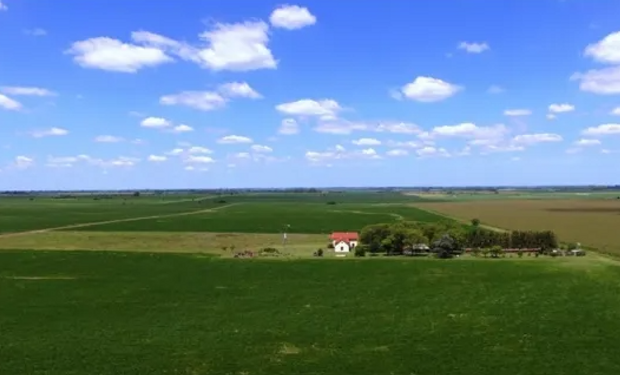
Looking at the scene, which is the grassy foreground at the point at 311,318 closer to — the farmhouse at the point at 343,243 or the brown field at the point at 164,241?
the farmhouse at the point at 343,243

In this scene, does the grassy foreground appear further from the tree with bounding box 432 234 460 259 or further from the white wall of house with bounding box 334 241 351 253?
the white wall of house with bounding box 334 241 351 253

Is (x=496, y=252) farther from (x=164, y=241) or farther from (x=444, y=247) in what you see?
(x=164, y=241)

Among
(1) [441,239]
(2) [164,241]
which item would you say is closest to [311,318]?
(1) [441,239]

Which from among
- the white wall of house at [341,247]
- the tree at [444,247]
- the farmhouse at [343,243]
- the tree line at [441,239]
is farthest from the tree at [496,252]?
the white wall of house at [341,247]

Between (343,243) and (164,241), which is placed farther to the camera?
(164,241)

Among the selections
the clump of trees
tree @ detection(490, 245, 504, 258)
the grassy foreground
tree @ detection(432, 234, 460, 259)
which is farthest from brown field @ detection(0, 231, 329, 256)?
tree @ detection(490, 245, 504, 258)

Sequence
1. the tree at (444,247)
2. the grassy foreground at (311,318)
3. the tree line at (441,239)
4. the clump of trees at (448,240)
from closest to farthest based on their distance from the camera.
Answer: the grassy foreground at (311,318) → the tree at (444,247) → the clump of trees at (448,240) → the tree line at (441,239)

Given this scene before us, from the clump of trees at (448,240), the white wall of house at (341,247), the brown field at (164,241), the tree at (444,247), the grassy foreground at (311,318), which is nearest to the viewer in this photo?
the grassy foreground at (311,318)

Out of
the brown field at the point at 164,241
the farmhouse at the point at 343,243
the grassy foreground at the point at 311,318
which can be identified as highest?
the farmhouse at the point at 343,243
